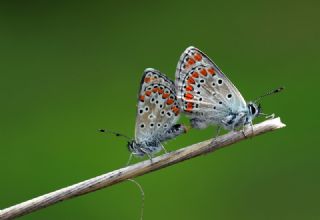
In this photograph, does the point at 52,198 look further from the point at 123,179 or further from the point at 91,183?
the point at 123,179

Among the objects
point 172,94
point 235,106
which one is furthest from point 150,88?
point 235,106

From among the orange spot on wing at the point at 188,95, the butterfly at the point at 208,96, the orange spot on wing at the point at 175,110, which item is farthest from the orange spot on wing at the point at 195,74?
the orange spot on wing at the point at 175,110

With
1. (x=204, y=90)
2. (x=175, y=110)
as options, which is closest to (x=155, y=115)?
(x=175, y=110)

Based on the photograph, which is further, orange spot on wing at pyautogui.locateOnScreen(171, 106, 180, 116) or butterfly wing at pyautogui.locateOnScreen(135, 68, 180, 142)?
orange spot on wing at pyautogui.locateOnScreen(171, 106, 180, 116)

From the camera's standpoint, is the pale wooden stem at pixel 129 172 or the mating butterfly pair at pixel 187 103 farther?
the mating butterfly pair at pixel 187 103

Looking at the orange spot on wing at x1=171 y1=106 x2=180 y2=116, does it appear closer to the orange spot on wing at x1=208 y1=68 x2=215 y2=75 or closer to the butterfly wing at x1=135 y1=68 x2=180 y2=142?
the butterfly wing at x1=135 y1=68 x2=180 y2=142

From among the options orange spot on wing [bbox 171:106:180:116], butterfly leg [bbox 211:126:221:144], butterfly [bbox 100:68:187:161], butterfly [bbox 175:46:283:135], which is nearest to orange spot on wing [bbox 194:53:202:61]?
butterfly [bbox 175:46:283:135]

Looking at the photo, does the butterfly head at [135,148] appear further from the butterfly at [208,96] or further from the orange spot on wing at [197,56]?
the orange spot on wing at [197,56]
